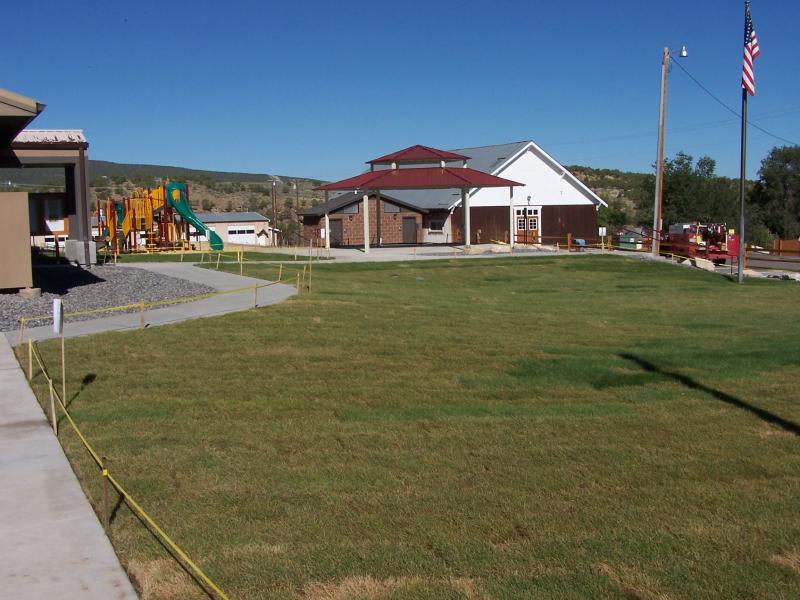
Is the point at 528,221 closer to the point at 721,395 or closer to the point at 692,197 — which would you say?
the point at 692,197

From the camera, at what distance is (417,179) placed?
4528 cm

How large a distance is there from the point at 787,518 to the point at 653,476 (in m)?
1.44

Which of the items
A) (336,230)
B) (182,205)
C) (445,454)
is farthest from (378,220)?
(445,454)

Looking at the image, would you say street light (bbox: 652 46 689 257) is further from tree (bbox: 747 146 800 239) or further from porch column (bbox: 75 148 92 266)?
tree (bbox: 747 146 800 239)

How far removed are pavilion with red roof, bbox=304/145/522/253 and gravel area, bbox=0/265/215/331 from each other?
1805 centimetres

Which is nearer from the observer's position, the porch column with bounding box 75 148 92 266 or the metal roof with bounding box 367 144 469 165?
the porch column with bounding box 75 148 92 266

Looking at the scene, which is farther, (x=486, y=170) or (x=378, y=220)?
(x=486, y=170)

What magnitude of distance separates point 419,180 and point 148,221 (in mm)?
13221

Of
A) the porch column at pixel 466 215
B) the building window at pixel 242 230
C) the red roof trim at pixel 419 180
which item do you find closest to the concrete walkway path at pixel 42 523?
the red roof trim at pixel 419 180

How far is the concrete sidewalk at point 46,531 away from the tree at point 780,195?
74909 mm

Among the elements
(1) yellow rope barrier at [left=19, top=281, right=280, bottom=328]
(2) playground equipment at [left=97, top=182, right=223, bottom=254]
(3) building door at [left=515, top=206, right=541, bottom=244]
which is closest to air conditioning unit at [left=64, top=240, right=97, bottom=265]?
(1) yellow rope barrier at [left=19, top=281, right=280, bottom=328]

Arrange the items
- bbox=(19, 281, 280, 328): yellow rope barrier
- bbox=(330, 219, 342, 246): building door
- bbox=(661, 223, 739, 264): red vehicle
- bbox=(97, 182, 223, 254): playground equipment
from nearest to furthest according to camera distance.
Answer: bbox=(19, 281, 280, 328): yellow rope barrier
bbox=(661, 223, 739, 264): red vehicle
bbox=(97, 182, 223, 254): playground equipment
bbox=(330, 219, 342, 246): building door

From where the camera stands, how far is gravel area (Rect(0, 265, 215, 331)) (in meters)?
18.8

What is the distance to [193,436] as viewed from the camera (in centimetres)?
995
